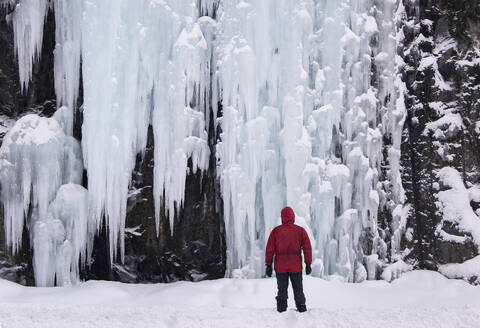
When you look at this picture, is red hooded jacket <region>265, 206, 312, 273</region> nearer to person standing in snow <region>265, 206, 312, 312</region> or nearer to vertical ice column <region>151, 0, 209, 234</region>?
person standing in snow <region>265, 206, 312, 312</region>

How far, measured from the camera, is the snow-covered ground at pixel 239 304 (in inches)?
173

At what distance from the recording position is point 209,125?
7.10 metres

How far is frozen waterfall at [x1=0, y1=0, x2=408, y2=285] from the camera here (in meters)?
6.68

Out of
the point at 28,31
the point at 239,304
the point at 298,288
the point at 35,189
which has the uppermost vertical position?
the point at 28,31

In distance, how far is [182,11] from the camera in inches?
271

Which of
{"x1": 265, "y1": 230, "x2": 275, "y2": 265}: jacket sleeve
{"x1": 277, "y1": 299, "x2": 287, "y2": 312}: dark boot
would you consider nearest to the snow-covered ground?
{"x1": 277, "y1": 299, "x2": 287, "y2": 312}: dark boot

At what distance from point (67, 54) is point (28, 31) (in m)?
0.68

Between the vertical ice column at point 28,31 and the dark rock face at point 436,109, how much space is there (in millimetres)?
5777

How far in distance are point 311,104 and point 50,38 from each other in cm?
413

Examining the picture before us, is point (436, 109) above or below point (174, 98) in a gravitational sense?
below

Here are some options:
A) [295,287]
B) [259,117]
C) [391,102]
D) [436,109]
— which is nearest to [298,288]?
[295,287]

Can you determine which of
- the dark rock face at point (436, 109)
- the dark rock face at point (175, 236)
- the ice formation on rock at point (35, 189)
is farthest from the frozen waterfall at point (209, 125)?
the dark rock face at point (436, 109)

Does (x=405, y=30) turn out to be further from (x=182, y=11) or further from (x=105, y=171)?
(x=105, y=171)

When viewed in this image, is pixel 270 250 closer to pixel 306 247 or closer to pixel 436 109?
pixel 306 247
